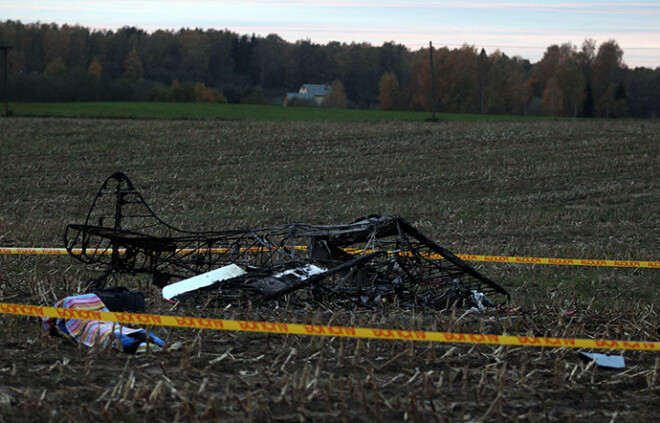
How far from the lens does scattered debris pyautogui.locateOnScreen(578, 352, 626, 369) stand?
5.35 meters

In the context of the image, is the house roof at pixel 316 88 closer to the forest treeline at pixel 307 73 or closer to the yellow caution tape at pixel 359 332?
the forest treeline at pixel 307 73

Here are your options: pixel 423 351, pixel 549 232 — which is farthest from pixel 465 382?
pixel 549 232

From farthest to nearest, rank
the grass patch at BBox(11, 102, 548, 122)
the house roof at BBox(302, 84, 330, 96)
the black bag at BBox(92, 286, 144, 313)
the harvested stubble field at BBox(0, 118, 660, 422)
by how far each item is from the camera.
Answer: the house roof at BBox(302, 84, 330, 96)
the grass patch at BBox(11, 102, 548, 122)
the black bag at BBox(92, 286, 144, 313)
the harvested stubble field at BBox(0, 118, 660, 422)

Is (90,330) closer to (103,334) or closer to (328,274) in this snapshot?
(103,334)

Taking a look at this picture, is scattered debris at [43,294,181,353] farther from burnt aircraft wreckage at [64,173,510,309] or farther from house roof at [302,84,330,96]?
house roof at [302,84,330,96]

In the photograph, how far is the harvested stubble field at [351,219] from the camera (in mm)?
4516

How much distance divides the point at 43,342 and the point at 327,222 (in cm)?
1041

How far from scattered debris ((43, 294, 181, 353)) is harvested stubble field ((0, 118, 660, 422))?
0.11 m

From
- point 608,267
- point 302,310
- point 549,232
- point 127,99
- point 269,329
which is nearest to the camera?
point 269,329

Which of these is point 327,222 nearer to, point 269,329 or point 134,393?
point 269,329

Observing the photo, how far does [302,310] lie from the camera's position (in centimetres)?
702

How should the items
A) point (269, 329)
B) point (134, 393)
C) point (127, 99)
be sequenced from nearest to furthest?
point (134, 393)
point (269, 329)
point (127, 99)

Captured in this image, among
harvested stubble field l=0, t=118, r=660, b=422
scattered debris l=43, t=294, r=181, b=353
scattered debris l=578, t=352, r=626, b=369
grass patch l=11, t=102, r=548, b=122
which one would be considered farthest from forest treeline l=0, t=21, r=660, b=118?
scattered debris l=578, t=352, r=626, b=369

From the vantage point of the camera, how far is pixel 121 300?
22.5 ft
